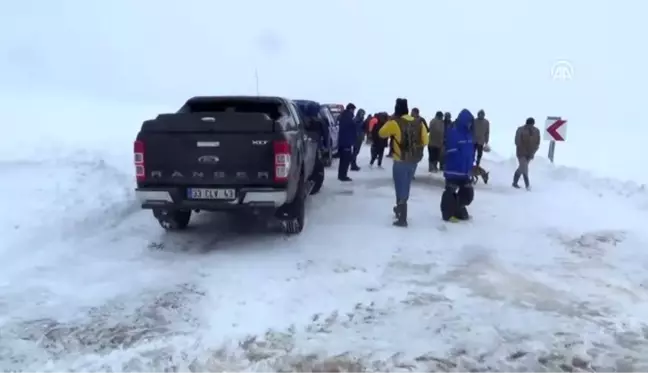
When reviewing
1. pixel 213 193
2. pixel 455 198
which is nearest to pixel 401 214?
pixel 455 198

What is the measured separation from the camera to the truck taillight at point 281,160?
24.4 ft

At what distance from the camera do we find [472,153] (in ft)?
31.3

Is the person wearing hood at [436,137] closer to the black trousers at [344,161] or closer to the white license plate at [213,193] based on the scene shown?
the black trousers at [344,161]

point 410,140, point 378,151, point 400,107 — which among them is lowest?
point 378,151

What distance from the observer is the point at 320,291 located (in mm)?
6293

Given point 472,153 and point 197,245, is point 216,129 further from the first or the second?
point 472,153

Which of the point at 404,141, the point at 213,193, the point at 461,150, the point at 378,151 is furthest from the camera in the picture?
the point at 378,151

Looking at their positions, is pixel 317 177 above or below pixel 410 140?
below

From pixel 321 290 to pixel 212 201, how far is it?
2006 millimetres

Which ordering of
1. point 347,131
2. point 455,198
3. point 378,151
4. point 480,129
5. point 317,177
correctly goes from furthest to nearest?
point 378,151 < point 480,129 < point 347,131 < point 317,177 < point 455,198

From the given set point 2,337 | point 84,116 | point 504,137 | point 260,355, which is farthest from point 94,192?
point 504,137

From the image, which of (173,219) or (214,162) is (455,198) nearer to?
(214,162)

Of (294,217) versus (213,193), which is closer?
(213,193)

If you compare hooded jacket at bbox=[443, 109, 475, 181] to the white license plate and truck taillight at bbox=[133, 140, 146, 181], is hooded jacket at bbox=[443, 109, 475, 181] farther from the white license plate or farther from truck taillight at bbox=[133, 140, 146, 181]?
truck taillight at bbox=[133, 140, 146, 181]
